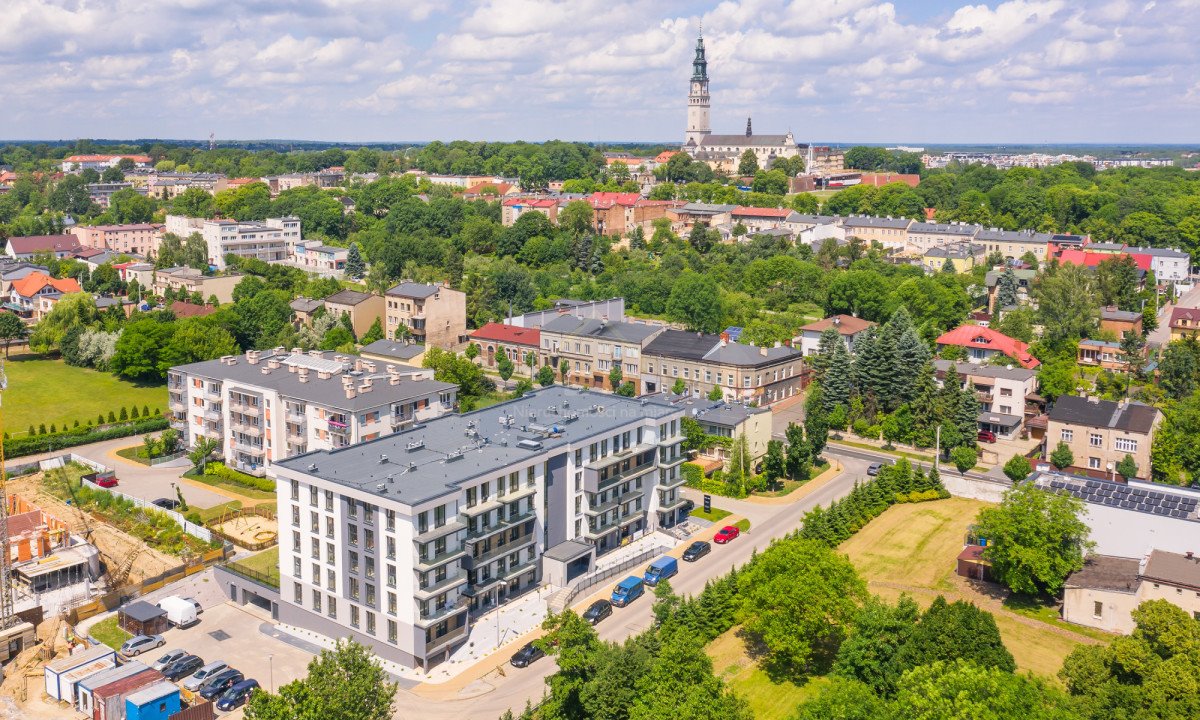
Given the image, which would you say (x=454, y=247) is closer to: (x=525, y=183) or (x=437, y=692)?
(x=525, y=183)

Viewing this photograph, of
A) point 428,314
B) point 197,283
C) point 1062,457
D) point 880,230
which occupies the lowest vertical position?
point 1062,457

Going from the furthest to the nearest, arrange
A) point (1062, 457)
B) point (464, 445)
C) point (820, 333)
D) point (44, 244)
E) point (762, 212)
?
point (762, 212)
point (44, 244)
point (820, 333)
point (1062, 457)
point (464, 445)

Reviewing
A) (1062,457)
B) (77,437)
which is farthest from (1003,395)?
(77,437)

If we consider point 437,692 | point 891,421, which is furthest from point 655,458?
point 891,421

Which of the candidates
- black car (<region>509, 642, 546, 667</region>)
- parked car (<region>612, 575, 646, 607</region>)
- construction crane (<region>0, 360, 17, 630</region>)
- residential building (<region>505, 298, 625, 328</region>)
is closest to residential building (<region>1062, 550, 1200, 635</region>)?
parked car (<region>612, 575, 646, 607</region>)

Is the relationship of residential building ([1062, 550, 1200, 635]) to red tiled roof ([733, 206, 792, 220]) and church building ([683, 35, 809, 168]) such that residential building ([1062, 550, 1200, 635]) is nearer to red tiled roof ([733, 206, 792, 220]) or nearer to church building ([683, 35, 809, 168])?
red tiled roof ([733, 206, 792, 220])

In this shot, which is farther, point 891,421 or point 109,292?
point 109,292

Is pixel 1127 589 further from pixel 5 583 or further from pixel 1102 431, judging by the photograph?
pixel 5 583

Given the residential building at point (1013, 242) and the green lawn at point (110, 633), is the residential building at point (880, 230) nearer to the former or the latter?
the residential building at point (1013, 242)
